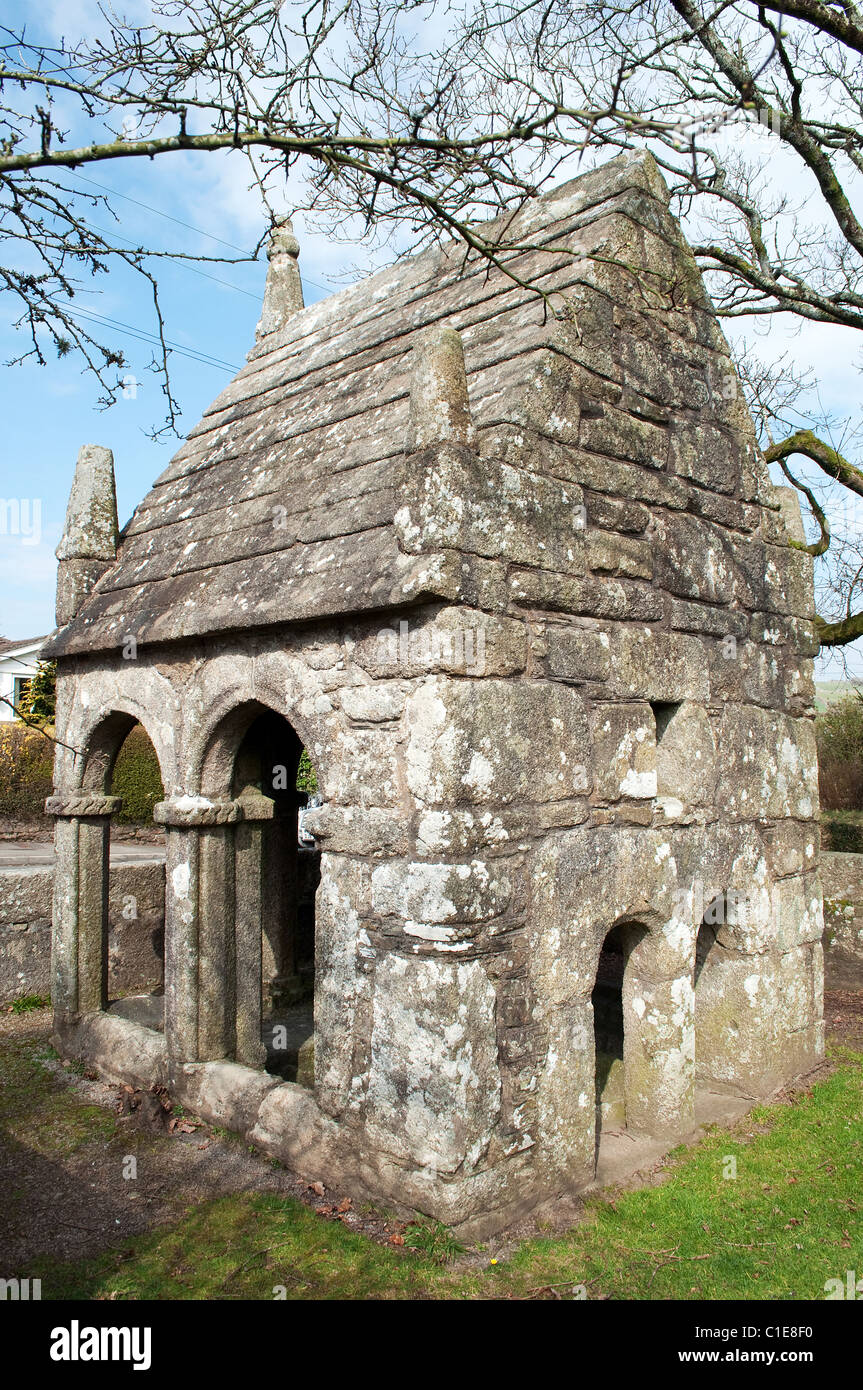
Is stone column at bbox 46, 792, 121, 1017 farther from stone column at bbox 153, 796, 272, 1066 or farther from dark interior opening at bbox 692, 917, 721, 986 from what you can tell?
dark interior opening at bbox 692, 917, 721, 986

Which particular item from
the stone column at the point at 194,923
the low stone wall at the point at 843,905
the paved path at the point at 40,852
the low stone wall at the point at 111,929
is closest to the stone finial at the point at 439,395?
the stone column at the point at 194,923

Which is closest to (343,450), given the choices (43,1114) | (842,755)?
(43,1114)

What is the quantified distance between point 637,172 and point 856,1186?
195 inches

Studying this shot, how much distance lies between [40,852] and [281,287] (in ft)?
25.9

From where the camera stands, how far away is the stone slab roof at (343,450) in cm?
394

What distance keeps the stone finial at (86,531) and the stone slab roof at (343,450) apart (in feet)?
0.41

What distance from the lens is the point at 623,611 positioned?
4.30m

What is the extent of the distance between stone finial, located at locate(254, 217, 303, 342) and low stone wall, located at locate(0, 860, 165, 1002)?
496cm

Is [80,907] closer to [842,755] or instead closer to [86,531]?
[86,531]

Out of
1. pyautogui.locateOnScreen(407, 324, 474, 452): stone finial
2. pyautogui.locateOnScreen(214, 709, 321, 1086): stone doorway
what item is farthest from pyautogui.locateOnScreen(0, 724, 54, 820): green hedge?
pyautogui.locateOnScreen(407, 324, 474, 452): stone finial

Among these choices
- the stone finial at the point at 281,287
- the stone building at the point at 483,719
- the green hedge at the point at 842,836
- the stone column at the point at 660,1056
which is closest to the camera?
the stone building at the point at 483,719

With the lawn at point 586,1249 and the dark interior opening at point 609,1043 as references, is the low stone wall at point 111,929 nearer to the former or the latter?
the dark interior opening at point 609,1043

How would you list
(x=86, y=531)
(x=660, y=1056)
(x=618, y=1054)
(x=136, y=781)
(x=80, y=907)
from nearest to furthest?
1. (x=660, y=1056)
2. (x=618, y=1054)
3. (x=80, y=907)
4. (x=86, y=531)
5. (x=136, y=781)

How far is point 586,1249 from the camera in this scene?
11.3ft
